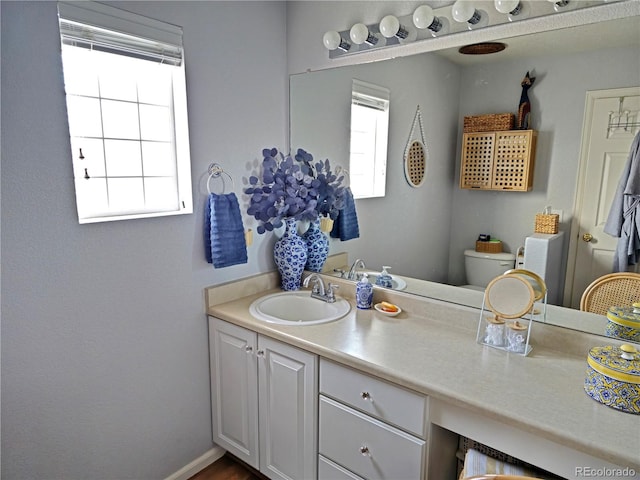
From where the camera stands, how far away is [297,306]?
216 centimetres

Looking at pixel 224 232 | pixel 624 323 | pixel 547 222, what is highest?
pixel 547 222

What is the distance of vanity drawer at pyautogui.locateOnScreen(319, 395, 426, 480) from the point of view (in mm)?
1370

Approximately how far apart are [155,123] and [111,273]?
0.66m

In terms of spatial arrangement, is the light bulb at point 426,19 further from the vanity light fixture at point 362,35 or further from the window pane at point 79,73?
the window pane at point 79,73

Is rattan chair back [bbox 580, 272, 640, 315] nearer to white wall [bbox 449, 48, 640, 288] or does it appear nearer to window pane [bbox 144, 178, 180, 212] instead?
white wall [bbox 449, 48, 640, 288]

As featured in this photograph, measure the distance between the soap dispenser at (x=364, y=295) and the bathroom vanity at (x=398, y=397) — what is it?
0.12 feet

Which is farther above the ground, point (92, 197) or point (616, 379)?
point (92, 197)

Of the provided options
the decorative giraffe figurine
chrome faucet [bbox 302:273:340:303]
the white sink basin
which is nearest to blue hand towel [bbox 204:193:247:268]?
the white sink basin

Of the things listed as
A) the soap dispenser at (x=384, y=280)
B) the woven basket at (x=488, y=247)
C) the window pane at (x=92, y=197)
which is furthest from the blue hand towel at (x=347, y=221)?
the window pane at (x=92, y=197)

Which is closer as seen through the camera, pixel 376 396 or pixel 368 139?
pixel 376 396

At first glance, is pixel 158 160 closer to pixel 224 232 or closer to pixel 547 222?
pixel 224 232

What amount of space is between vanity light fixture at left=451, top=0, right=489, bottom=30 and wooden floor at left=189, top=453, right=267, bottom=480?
2221 mm

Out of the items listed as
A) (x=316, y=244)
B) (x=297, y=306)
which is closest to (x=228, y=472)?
(x=297, y=306)

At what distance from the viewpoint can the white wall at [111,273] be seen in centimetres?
139
